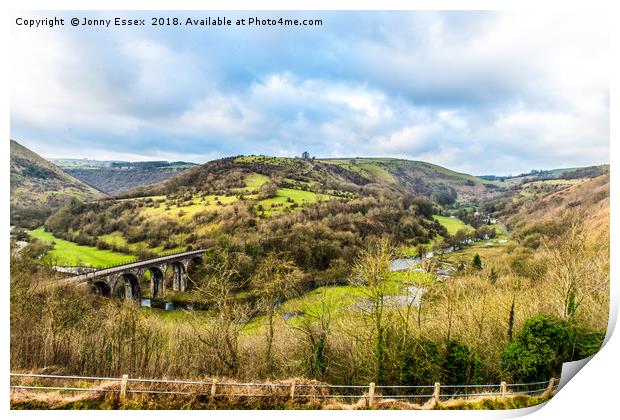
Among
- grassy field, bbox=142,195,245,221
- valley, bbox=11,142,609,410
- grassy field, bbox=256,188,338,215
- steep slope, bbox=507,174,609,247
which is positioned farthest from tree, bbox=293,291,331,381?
grassy field, bbox=142,195,245,221

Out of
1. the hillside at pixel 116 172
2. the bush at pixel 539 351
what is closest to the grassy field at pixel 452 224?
the bush at pixel 539 351

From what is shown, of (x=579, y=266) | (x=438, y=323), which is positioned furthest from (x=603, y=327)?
(x=438, y=323)

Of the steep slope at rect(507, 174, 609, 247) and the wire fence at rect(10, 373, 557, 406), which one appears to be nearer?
the wire fence at rect(10, 373, 557, 406)

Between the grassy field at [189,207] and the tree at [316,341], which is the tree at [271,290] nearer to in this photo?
the tree at [316,341]

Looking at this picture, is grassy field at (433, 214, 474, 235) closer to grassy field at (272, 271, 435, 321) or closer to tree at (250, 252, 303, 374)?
grassy field at (272, 271, 435, 321)

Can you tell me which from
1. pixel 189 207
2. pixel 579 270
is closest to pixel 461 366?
pixel 579 270
